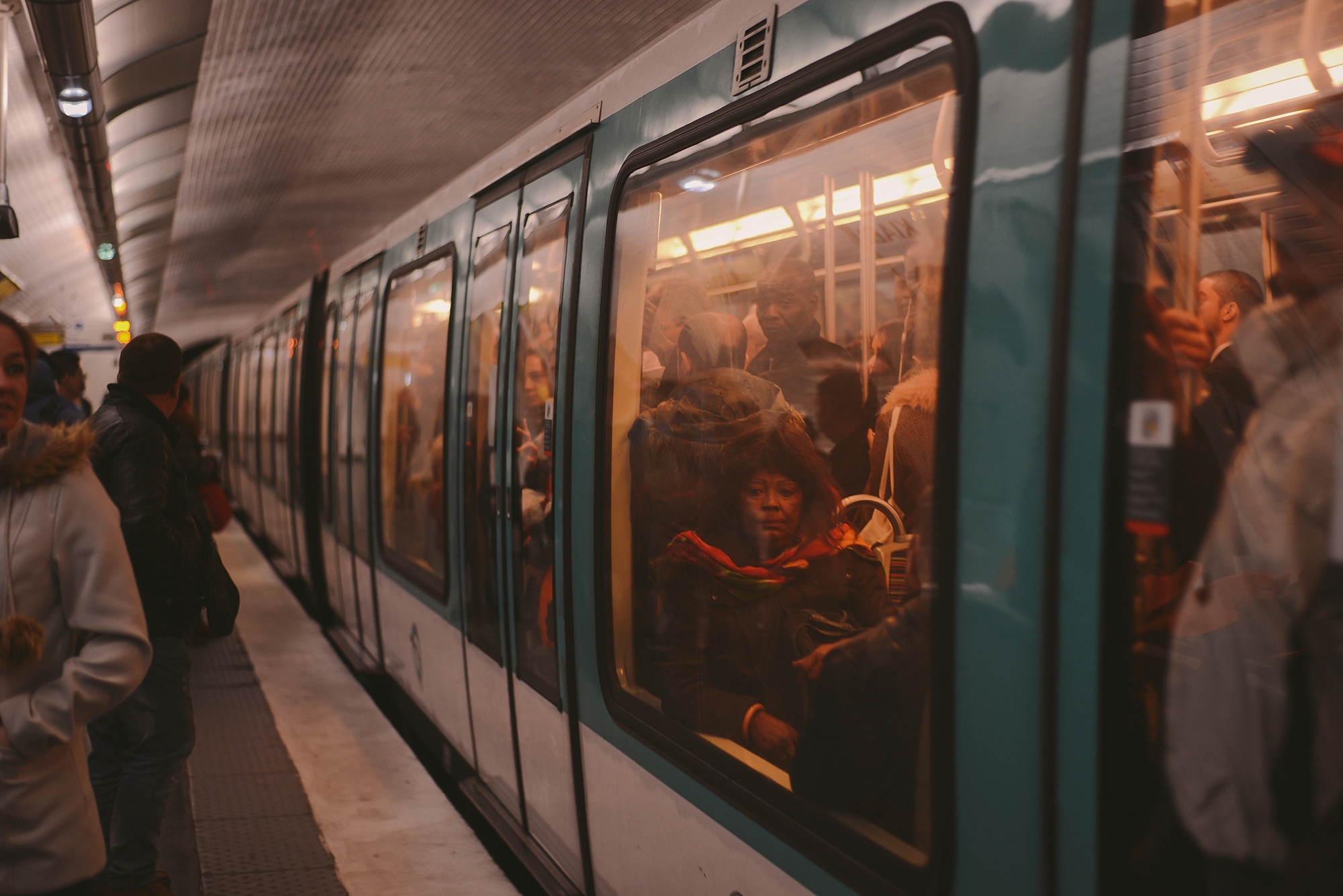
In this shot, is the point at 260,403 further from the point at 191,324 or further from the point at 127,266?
the point at 191,324

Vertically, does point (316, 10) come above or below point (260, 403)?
above

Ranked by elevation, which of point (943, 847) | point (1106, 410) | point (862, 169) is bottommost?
point (943, 847)

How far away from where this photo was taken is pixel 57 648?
193 centimetres

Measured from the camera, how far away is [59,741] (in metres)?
1.83

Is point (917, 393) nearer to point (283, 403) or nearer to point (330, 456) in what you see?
point (330, 456)

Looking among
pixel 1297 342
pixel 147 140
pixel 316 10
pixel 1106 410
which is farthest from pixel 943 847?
pixel 147 140

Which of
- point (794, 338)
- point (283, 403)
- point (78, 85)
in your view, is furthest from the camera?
point (283, 403)

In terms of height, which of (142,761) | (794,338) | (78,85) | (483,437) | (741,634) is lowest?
(142,761)

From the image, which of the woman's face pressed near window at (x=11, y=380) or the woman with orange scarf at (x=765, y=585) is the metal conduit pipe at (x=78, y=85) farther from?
the woman with orange scarf at (x=765, y=585)

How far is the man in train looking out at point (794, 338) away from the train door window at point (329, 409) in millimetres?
5482

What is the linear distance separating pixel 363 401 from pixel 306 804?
2.60m

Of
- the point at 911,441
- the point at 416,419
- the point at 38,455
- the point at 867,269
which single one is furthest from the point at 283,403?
the point at 911,441

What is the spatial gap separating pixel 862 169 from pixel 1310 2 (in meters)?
0.77

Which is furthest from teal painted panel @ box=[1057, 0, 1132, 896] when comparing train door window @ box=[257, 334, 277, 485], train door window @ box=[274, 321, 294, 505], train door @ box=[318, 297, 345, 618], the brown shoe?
train door window @ box=[257, 334, 277, 485]
